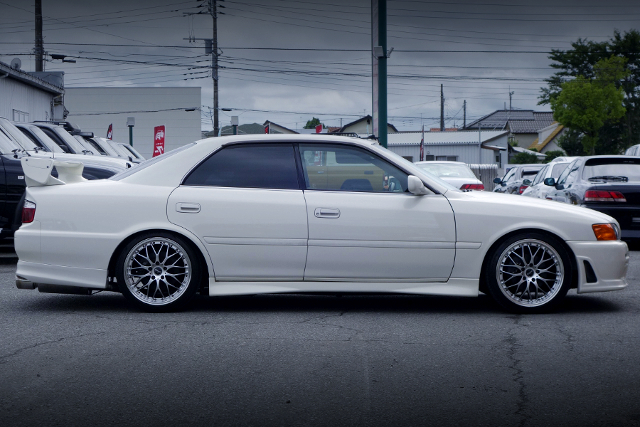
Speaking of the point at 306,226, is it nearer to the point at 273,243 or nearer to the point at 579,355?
the point at 273,243

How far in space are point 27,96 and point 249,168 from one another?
2557 cm

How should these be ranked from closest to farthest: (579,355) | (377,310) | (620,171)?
(579,355), (377,310), (620,171)

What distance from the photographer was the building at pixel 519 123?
362 feet

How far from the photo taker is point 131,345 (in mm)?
5418

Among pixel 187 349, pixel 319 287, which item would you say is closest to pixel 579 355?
pixel 319 287

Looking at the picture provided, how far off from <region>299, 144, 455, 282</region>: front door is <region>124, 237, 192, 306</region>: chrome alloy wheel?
1006 mm

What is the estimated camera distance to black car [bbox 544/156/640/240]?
11945mm

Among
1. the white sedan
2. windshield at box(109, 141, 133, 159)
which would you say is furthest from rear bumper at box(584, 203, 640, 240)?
windshield at box(109, 141, 133, 159)

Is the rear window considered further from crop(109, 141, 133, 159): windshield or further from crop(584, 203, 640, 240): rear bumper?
crop(109, 141, 133, 159): windshield

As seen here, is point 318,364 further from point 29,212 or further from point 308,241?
point 29,212

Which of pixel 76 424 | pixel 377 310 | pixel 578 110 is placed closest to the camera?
pixel 76 424

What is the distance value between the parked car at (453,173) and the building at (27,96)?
46.6 ft

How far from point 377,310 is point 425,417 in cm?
298

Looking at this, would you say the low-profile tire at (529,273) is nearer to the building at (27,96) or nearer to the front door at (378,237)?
the front door at (378,237)
